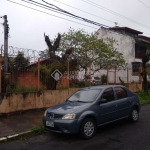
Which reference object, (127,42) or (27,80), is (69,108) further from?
(127,42)

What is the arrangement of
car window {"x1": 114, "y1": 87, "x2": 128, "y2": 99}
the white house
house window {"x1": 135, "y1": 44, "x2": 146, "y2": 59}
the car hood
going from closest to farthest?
1. the car hood
2. car window {"x1": 114, "y1": 87, "x2": 128, "y2": 99}
3. the white house
4. house window {"x1": 135, "y1": 44, "x2": 146, "y2": 59}

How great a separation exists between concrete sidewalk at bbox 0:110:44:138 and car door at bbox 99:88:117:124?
2.46 meters

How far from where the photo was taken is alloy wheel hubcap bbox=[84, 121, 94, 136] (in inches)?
221

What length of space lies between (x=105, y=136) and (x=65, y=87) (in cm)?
515

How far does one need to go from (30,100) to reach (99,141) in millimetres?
4531

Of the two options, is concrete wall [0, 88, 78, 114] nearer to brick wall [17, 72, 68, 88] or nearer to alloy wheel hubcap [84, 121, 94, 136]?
brick wall [17, 72, 68, 88]

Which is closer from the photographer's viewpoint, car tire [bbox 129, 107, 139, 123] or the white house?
car tire [bbox 129, 107, 139, 123]

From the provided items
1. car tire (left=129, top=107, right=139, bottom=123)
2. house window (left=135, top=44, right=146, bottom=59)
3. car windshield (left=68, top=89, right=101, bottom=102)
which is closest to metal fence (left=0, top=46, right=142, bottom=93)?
car windshield (left=68, top=89, right=101, bottom=102)

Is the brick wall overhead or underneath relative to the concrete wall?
overhead

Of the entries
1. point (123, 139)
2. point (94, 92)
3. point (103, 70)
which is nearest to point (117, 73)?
point (103, 70)

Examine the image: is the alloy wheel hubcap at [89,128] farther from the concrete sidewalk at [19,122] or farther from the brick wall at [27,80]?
the brick wall at [27,80]

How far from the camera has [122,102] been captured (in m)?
6.93

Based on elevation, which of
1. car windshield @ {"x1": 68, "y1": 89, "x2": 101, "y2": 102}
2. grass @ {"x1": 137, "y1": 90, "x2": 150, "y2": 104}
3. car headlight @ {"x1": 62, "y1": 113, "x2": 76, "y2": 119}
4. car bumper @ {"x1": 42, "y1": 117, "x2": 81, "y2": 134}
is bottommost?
grass @ {"x1": 137, "y1": 90, "x2": 150, "y2": 104}

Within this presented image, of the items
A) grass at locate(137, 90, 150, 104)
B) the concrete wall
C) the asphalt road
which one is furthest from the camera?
grass at locate(137, 90, 150, 104)
